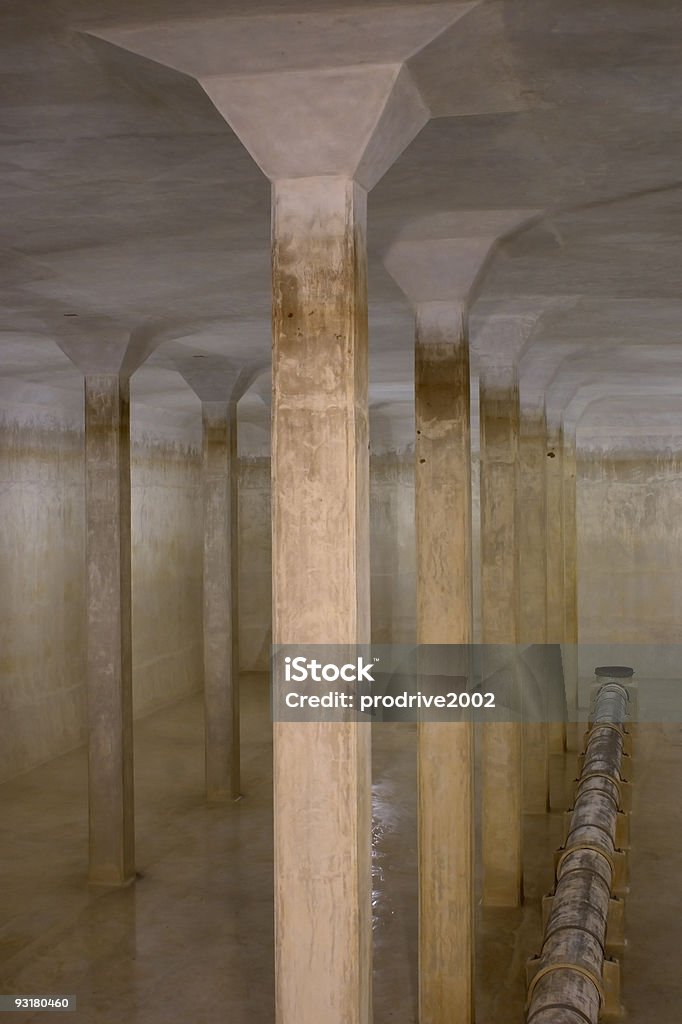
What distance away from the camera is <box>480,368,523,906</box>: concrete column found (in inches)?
431

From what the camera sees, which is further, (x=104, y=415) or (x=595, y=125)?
(x=104, y=415)

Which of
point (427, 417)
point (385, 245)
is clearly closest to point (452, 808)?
point (427, 417)

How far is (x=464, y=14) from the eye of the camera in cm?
446

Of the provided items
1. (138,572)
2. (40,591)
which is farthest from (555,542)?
(40,591)

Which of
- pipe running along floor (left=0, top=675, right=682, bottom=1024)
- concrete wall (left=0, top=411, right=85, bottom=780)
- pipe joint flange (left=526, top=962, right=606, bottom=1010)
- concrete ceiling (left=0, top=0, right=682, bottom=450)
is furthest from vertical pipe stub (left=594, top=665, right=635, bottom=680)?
pipe joint flange (left=526, top=962, right=606, bottom=1010)

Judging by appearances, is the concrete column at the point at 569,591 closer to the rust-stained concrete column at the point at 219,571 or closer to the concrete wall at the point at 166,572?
the rust-stained concrete column at the point at 219,571

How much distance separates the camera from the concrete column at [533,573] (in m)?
14.8

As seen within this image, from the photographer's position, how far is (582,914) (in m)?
8.21

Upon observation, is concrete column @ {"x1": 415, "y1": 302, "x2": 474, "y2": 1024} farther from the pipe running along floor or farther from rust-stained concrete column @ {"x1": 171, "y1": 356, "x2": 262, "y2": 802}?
rust-stained concrete column @ {"x1": 171, "y1": 356, "x2": 262, "y2": 802}

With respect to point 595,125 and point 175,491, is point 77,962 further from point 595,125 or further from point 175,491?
point 175,491

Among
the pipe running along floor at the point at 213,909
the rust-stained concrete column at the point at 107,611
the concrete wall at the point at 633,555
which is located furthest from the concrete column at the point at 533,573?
the concrete wall at the point at 633,555

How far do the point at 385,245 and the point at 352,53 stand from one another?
3814mm

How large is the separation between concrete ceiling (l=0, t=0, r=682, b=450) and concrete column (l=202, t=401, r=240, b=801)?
71.1 inches

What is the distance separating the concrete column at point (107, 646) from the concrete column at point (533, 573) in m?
5.72
